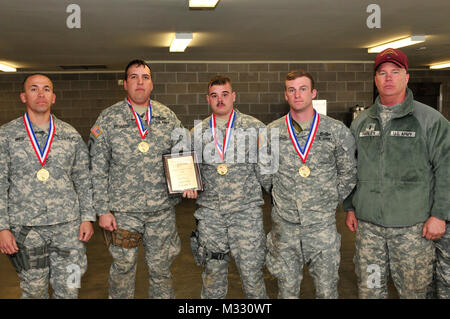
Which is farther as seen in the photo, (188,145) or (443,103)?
(443,103)

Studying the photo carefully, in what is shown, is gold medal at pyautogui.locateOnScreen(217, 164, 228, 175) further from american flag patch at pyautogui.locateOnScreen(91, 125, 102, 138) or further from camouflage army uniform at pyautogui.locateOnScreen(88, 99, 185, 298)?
american flag patch at pyautogui.locateOnScreen(91, 125, 102, 138)

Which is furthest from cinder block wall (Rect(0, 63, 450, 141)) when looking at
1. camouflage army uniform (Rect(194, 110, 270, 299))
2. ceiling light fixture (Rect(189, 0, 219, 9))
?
camouflage army uniform (Rect(194, 110, 270, 299))

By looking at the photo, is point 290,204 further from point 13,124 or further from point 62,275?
point 13,124

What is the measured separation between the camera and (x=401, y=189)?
2564mm

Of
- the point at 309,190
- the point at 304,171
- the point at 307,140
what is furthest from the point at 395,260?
the point at 307,140

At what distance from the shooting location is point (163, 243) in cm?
298

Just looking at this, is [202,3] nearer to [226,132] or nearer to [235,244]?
[226,132]

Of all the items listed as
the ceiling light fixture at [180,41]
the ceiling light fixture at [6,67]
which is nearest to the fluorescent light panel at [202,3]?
the ceiling light fixture at [180,41]

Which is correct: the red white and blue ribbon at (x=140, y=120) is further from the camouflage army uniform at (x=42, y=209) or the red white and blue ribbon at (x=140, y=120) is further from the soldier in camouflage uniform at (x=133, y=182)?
the camouflage army uniform at (x=42, y=209)
